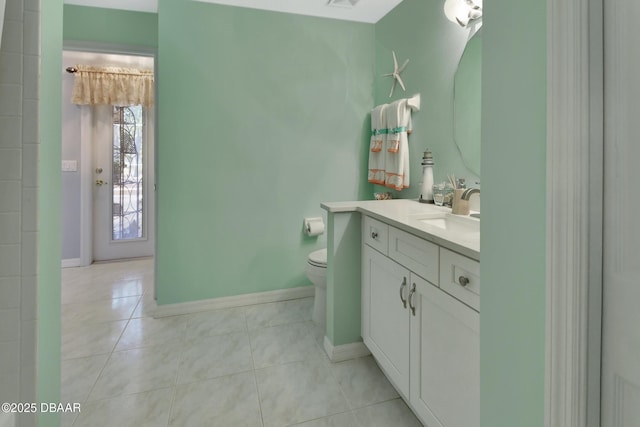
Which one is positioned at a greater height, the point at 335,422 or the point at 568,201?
the point at 568,201

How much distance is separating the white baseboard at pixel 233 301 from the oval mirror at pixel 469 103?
1673 millimetres

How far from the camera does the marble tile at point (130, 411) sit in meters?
1.42

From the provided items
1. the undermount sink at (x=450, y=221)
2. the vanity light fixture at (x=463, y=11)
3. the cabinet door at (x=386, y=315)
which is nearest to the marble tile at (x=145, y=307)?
the cabinet door at (x=386, y=315)

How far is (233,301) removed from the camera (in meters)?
2.64

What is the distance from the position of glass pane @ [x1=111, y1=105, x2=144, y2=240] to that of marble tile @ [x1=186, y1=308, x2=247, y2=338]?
2.19 m

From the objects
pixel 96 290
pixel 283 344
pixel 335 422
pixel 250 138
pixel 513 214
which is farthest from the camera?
pixel 96 290

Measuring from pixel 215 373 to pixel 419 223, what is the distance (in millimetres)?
1343

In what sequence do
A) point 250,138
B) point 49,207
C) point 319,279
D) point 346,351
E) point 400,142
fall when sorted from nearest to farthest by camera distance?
1. point 49,207
2. point 346,351
3. point 319,279
4. point 400,142
5. point 250,138

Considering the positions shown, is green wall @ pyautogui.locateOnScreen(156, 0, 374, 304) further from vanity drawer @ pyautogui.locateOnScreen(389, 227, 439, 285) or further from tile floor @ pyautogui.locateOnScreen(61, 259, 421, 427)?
vanity drawer @ pyautogui.locateOnScreen(389, 227, 439, 285)

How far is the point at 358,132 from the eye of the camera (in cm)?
290

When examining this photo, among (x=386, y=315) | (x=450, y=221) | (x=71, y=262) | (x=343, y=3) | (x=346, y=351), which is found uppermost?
(x=343, y=3)

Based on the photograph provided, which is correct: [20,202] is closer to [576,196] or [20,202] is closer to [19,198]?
[19,198]

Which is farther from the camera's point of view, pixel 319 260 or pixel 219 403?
pixel 319 260

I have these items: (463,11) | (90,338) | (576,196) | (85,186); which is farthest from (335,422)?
(85,186)
